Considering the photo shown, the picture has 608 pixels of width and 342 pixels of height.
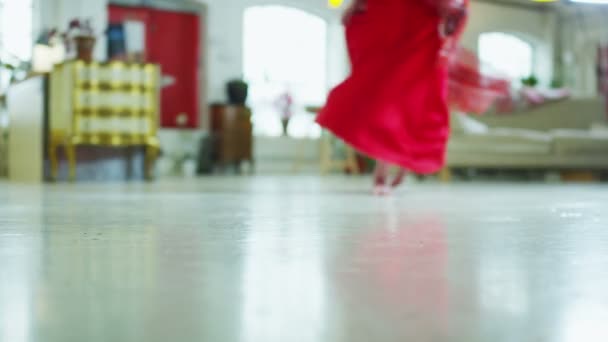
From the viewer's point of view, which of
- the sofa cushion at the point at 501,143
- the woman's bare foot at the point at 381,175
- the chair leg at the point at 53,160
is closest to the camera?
the woman's bare foot at the point at 381,175

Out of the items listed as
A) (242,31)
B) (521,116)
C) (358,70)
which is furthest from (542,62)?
(358,70)

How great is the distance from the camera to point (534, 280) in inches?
32.3

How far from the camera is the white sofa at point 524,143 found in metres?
6.45

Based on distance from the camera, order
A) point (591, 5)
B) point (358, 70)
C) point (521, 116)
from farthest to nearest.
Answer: point (591, 5) → point (521, 116) → point (358, 70)

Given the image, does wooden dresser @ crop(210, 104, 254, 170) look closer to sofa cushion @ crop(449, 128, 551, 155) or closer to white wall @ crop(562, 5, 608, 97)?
sofa cushion @ crop(449, 128, 551, 155)

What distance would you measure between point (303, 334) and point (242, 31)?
359 inches

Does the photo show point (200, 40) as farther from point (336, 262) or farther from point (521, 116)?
point (336, 262)

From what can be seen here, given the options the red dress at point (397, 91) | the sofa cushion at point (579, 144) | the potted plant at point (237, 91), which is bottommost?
the sofa cushion at point (579, 144)

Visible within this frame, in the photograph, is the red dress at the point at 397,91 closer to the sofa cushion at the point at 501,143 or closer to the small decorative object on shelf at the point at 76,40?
the small decorative object on shelf at the point at 76,40

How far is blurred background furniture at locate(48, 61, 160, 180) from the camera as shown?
520 centimetres

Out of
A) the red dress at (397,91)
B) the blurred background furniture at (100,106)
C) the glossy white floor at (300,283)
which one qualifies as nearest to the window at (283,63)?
the blurred background furniture at (100,106)

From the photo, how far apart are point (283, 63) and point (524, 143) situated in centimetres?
410

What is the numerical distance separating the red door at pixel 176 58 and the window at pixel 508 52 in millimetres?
4423

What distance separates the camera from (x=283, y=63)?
390 inches
